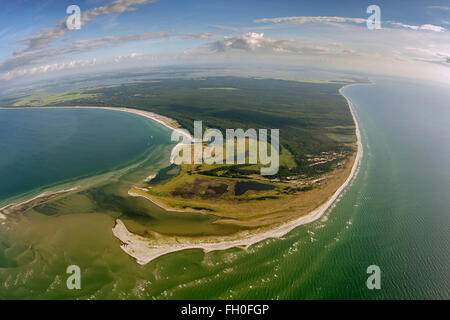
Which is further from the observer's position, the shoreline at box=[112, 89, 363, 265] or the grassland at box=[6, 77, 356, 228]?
the grassland at box=[6, 77, 356, 228]

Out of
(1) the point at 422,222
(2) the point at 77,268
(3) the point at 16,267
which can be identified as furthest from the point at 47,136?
(1) the point at 422,222

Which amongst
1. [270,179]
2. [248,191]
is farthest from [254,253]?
[270,179]

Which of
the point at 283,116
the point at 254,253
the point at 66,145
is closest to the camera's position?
the point at 254,253

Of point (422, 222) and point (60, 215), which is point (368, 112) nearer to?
point (422, 222)
